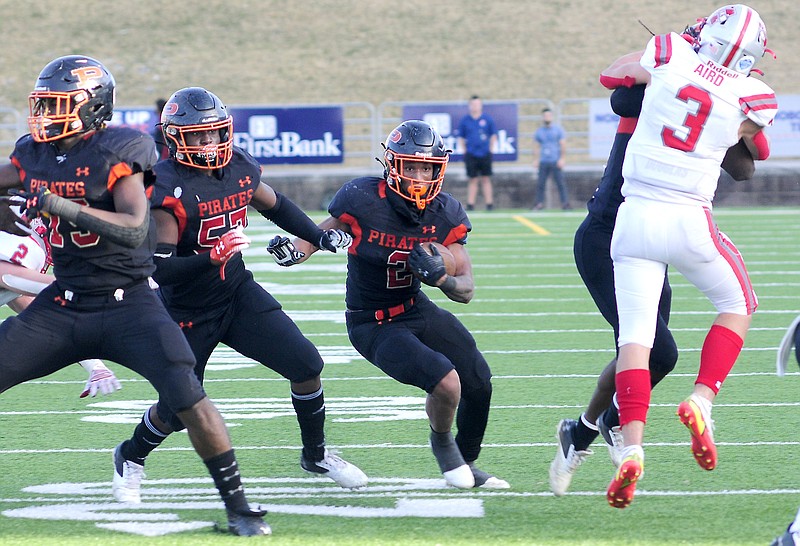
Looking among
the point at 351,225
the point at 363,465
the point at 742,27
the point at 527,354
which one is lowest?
the point at 527,354

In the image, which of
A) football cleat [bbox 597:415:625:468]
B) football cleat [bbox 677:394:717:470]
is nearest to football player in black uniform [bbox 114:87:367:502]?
football cleat [bbox 597:415:625:468]

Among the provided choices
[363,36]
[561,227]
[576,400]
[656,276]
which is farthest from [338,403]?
[363,36]

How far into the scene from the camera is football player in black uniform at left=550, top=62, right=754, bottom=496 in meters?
4.61

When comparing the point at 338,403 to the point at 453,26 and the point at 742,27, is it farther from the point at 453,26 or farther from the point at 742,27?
the point at 453,26

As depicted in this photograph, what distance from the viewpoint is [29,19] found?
3641cm

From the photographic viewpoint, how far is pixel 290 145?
19547 mm

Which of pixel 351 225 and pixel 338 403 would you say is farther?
pixel 338 403

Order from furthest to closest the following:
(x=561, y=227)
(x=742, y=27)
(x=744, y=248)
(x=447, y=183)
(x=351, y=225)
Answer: (x=447, y=183)
(x=561, y=227)
(x=744, y=248)
(x=351, y=225)
(x=742, y=27)

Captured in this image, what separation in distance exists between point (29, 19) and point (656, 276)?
34.9 m

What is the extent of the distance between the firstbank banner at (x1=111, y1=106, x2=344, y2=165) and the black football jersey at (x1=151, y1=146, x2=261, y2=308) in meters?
14.4

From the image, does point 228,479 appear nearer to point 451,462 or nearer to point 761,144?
point 451,462

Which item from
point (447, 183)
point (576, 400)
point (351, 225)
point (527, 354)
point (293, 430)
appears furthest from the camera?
point (447, 183)

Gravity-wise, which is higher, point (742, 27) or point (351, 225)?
point (742, 27)

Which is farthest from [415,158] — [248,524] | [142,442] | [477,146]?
[477,146]
